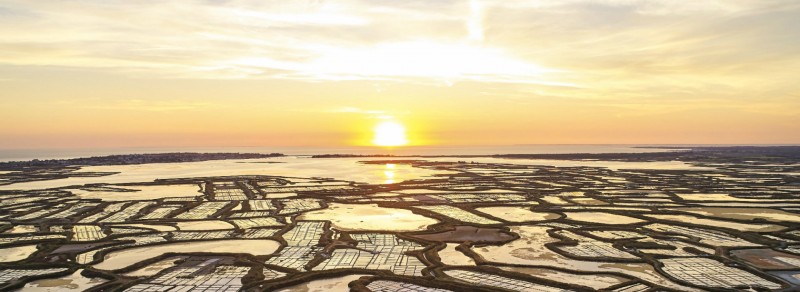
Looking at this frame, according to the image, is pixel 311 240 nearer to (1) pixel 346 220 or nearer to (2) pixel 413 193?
(1) pixel 346 220

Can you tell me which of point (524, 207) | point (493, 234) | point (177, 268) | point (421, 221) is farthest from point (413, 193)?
point (177, 268)

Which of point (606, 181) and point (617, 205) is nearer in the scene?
point (617, 205)

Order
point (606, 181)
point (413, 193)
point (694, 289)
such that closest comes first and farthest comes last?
point (694, 289), point (413, 193), point (606, 181)

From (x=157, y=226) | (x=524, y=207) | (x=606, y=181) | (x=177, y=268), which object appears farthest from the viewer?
(x=606, y=181)

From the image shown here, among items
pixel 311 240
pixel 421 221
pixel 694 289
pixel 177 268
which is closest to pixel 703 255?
pixel 694 289

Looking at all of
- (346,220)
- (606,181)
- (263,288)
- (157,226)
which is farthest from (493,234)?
(606,181)

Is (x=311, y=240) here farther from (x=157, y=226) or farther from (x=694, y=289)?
(x=694, y=289)

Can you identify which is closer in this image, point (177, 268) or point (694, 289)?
point (694, 289)

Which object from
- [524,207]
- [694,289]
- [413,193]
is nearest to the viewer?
[694,289]

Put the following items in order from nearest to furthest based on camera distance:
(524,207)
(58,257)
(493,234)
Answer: (58,257)
(493,234)
(524,207)
